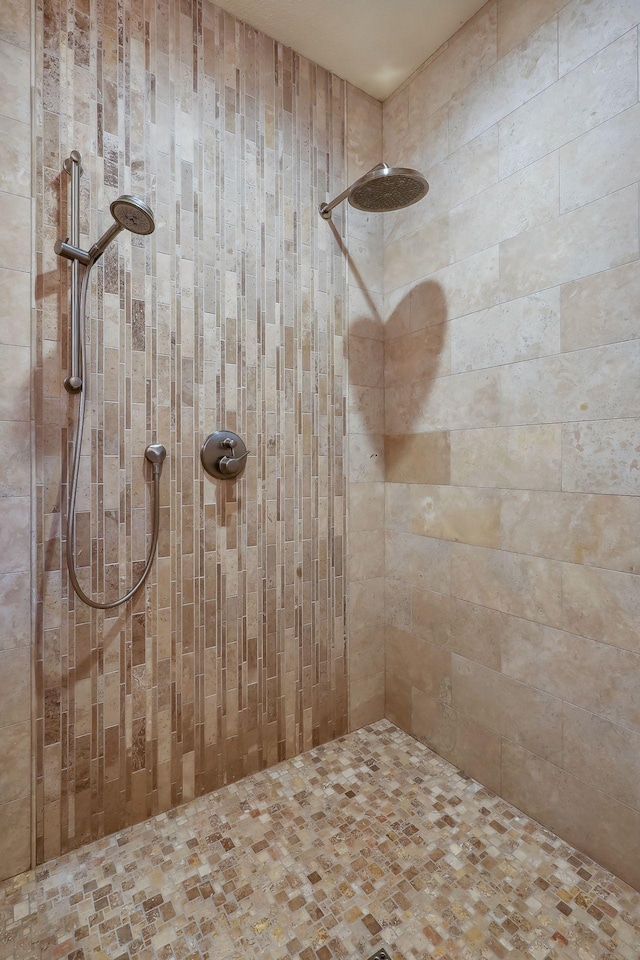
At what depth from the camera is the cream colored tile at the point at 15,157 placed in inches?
47.1

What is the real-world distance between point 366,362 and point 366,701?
1423 mm

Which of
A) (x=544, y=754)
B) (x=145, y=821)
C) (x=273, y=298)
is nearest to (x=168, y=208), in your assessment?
(x=273, y=298)

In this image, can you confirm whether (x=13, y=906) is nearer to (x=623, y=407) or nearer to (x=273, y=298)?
(x=273, y=298)

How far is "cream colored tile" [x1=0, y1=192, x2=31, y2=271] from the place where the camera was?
→ 3.92 ft

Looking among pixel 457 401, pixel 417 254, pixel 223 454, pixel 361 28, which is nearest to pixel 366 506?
pixel 457 401

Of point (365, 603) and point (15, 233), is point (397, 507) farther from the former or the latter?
point (15, 233)

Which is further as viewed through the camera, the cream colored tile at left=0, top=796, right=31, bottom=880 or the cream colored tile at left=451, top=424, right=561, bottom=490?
the cream colored tile at left=451, top=424, right=561, bottom=490

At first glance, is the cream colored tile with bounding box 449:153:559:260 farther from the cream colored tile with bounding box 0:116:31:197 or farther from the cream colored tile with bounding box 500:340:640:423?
the cream colored tile with bounding box 0:116:31:197

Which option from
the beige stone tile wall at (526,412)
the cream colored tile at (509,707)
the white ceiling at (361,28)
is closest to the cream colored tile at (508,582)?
the beige stone tile wall at (526,412)

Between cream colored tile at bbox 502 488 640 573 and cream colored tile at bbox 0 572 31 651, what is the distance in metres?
1.42

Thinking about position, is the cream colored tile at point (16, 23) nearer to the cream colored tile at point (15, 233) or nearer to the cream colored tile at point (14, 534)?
the cream colored tile at point (15, 233)

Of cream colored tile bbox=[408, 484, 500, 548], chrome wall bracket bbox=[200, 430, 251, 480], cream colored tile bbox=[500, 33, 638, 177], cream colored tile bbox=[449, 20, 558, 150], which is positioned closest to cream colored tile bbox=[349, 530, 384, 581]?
cream colored tile bbox=[408, 484, 500, 548]

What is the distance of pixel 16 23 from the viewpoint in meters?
1.20

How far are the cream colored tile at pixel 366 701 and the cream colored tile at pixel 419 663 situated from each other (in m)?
0.09
